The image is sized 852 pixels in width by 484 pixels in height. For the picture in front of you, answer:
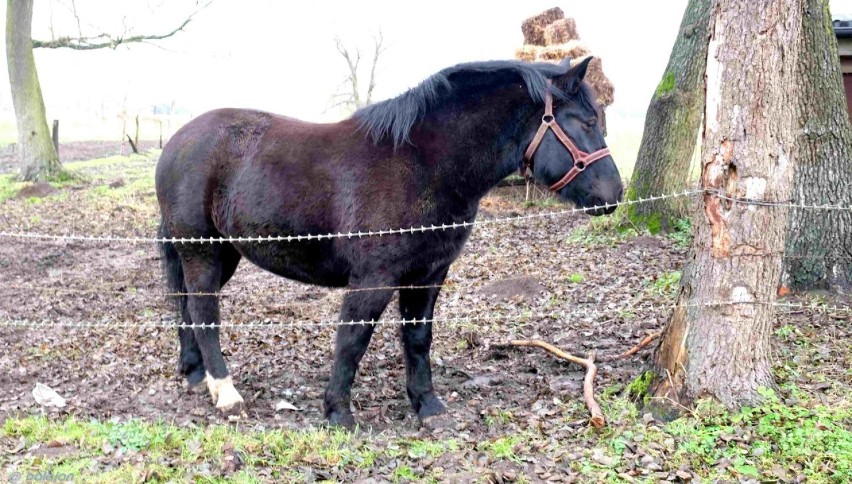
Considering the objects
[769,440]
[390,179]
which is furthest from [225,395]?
[769,440]

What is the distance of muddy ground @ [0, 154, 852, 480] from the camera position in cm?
529

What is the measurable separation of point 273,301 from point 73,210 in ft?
24.4

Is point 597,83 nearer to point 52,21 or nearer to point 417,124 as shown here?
point 417,124

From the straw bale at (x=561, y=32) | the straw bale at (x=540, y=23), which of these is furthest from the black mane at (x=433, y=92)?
the straw bale at (x=540, y=23)

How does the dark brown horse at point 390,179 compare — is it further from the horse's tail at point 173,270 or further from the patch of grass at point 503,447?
the patch of grass at point 503,447

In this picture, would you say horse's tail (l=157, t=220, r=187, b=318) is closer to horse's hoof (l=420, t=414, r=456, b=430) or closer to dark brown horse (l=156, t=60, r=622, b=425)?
dark brown horse (l=156, t=60, r=622, b=425)

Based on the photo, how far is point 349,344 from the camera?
16.5 ft

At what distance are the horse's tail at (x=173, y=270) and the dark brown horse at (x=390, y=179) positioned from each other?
0.46m

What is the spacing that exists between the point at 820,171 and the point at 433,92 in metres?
3.94

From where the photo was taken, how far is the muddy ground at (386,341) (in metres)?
5.29

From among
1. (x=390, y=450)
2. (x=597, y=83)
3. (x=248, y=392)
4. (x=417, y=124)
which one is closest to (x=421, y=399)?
(x=390, y=450)

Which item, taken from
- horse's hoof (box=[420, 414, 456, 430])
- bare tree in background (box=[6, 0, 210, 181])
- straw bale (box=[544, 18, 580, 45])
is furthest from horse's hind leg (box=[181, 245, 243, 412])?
bare tree in background (box=[6, 0, 210, 181])

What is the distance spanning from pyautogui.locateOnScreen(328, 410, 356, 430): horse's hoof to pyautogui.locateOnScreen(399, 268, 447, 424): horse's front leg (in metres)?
0.52

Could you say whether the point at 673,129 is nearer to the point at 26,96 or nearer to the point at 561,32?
the point at 561,32
